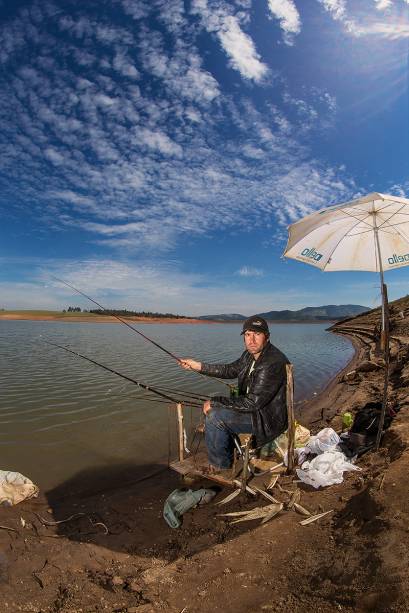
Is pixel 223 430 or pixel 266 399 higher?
pixel 266 399

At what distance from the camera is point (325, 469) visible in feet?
17.7

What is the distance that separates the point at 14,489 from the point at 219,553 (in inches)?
150

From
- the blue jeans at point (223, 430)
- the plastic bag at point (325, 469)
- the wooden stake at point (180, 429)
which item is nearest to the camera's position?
the blue jeans at point (223, 430)

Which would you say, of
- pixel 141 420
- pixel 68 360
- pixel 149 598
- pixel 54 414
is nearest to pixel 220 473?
pixel 149 598

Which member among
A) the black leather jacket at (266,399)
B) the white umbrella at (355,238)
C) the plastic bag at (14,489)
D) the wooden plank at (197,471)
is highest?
the white umbrella at (355,238)

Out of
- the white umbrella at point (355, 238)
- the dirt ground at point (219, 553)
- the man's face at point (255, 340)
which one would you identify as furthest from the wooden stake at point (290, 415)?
the white umbrella at point (355, 238)

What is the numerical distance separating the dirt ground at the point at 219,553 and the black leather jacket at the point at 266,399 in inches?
41.2

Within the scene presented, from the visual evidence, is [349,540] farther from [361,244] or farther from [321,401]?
[321,401]

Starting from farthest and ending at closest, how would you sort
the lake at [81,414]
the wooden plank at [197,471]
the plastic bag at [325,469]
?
the lake at [81,414]
the wooden plank at [197,471]
the plastic bag at [325,469]

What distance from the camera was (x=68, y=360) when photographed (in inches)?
823

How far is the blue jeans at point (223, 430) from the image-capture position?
201 inches

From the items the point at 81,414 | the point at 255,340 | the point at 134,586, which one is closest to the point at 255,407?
the point at 255,340

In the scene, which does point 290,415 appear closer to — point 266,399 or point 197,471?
point 266,399

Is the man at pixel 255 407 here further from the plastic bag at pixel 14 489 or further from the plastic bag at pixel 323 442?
the plastic bag at pixel 14 489
